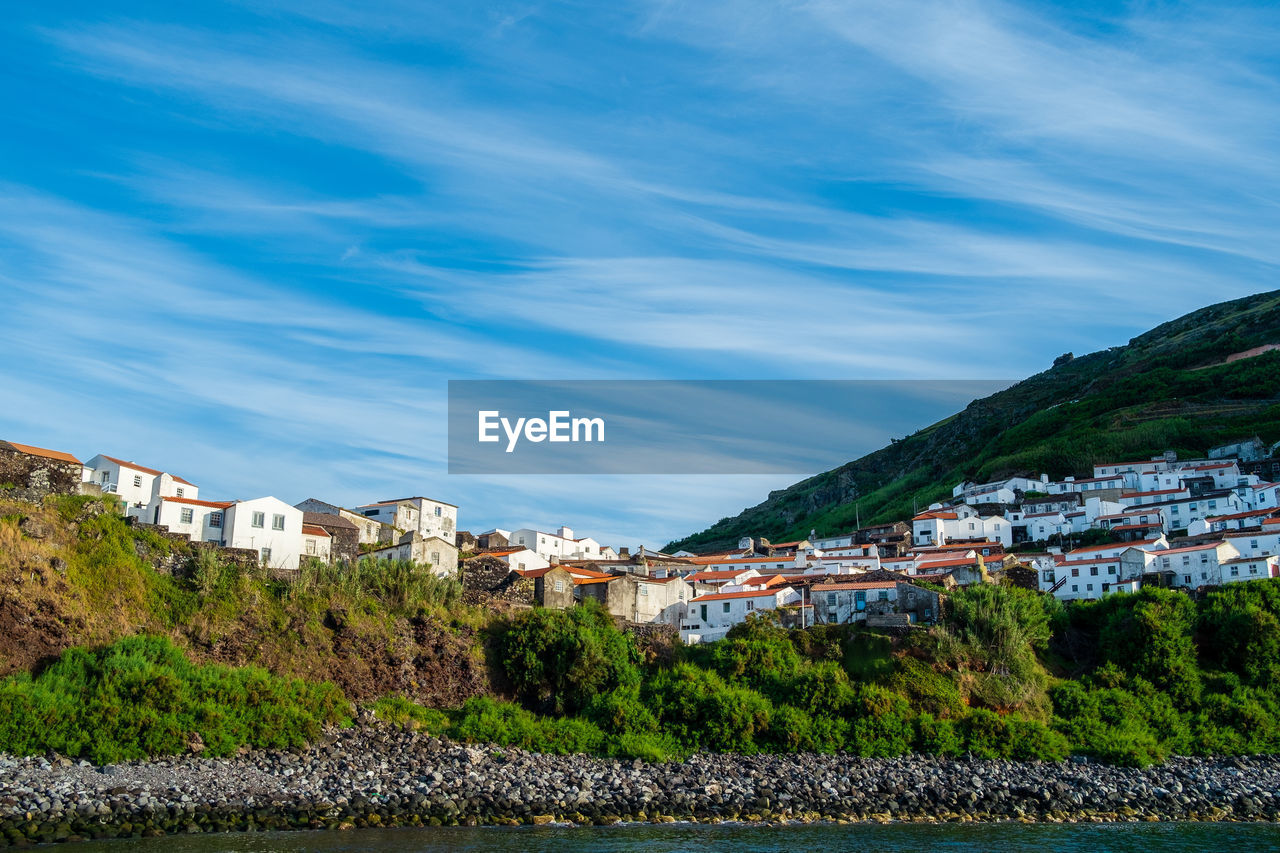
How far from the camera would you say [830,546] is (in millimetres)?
90625

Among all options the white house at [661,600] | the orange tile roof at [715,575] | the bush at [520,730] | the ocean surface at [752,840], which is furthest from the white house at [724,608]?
the ocean surface at [752,840]

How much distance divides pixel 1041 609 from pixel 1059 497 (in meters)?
41.7

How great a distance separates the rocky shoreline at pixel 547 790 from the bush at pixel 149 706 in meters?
0.74

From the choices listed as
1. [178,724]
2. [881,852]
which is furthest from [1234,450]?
[178,724]

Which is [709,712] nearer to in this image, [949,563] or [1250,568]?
[949,563]

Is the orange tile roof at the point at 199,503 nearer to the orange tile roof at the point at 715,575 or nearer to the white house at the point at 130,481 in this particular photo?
the white house at the point at 130,481

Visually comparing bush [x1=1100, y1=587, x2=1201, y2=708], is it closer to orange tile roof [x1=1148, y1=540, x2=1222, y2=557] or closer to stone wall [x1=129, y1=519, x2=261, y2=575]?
orange tile roof [x1=1148, y1=540, x2=1222, y2=557]

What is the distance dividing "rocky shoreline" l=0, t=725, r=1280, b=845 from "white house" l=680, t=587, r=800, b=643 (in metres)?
14.0

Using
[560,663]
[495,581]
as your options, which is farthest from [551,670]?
[495,581]

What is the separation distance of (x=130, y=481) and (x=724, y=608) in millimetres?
29602

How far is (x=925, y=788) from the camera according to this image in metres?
38.3

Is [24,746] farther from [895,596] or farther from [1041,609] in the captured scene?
[1041,609]

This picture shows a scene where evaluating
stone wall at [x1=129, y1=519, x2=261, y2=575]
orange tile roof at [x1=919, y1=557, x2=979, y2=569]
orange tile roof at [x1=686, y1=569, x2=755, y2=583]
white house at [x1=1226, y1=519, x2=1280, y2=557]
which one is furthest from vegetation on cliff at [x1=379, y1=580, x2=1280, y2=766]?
white house at [x1=1226, y1=519, x2=1280, y2=557]

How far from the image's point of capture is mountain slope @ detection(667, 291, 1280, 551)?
358 feet
